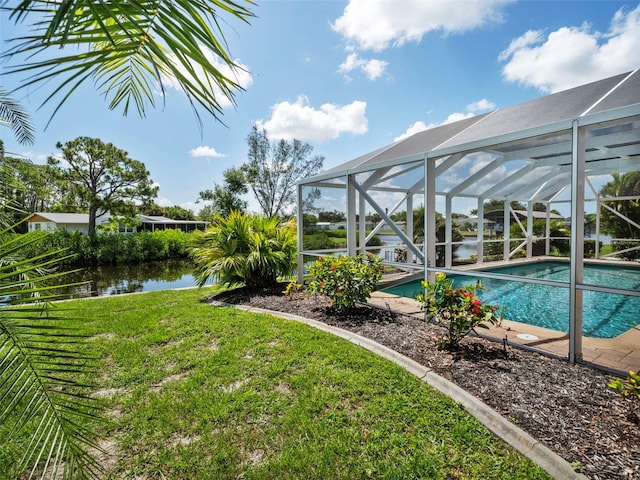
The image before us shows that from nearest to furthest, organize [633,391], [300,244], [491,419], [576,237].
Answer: [633,391] → [491,419] → [576,237] → [300,244]

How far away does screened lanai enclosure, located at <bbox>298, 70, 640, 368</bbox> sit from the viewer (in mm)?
3750

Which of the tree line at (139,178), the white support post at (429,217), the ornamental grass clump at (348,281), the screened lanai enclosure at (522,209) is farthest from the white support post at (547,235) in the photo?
the tree line at (139,178)

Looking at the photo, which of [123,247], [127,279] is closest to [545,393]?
[127,279]

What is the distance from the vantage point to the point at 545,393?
2.92 meters

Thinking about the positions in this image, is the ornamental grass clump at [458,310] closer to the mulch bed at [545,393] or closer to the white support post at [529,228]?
the mulch bed at [545,393]

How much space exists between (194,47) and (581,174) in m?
4.15

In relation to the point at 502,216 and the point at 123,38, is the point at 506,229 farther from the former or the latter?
the point at 123,38

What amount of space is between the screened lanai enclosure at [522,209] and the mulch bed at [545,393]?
1.87 ft

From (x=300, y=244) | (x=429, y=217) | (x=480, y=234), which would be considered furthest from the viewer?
(x=480, y=234)

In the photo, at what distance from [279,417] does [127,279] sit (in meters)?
13.4

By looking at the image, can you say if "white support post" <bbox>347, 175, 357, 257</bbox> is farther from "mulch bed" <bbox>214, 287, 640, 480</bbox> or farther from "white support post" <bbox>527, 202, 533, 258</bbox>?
Result: "white support post" <bbox>527, 202, 533, 258</bbox>

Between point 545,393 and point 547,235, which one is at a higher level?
point 547,235

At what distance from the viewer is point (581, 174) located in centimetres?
346

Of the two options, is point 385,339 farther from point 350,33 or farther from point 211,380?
point 350,33
